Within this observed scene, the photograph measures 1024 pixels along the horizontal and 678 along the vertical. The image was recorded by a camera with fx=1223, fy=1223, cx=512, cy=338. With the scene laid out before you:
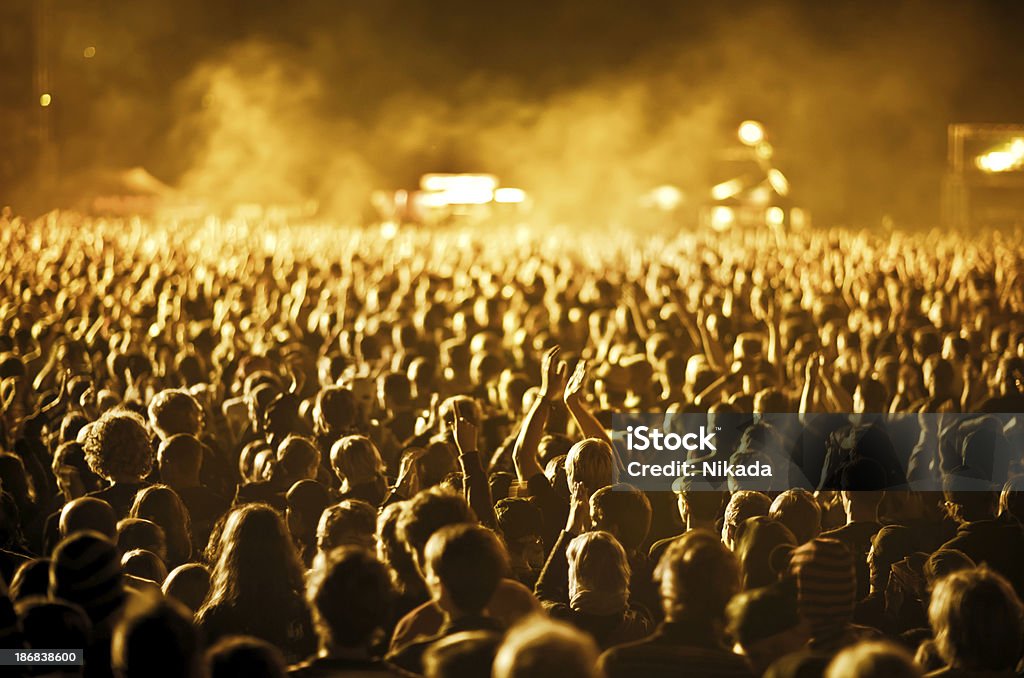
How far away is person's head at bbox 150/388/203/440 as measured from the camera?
13.6ft

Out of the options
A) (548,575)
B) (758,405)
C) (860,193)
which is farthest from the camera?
(860,193)

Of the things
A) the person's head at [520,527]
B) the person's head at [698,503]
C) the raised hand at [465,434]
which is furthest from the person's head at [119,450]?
the person's head at [698,503]

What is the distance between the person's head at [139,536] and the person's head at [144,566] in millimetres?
60

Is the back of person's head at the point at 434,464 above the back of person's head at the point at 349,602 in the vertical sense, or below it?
A: above

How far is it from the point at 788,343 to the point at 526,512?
12.5ft

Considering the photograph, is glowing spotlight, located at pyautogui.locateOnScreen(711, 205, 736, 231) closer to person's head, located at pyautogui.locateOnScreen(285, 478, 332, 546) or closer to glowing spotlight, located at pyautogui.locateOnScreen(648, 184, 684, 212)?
glowing spotlight, located at pyautogui.locateOnScreen(648, 184, 684, 212)

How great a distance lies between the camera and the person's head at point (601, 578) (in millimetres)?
2793

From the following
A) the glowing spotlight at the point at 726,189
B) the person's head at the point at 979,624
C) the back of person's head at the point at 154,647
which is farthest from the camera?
the glowing spotlight at the point at 726,189

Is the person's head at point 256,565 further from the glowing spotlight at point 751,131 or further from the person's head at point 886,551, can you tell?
the glowing spotlight at point 751,131

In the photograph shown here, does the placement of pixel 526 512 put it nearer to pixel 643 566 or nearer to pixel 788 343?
pixel 643 566

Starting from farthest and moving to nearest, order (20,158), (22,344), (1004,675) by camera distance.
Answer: (20,158) < (22,344) < (1004,675)

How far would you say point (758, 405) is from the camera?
466cm

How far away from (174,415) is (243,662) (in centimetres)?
231

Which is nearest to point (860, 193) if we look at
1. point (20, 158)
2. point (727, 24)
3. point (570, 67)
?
point (727, 24)
